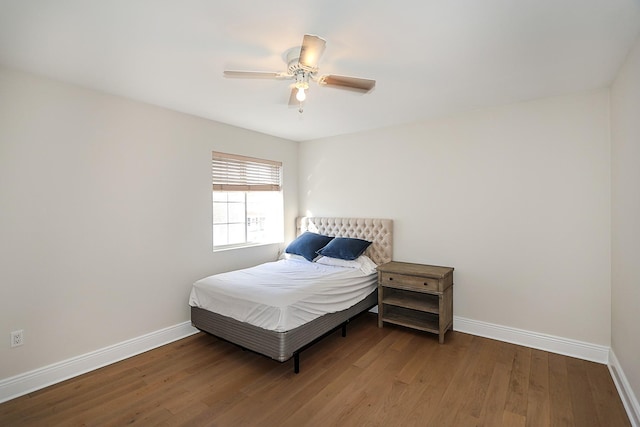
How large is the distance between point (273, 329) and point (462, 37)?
8.01ft

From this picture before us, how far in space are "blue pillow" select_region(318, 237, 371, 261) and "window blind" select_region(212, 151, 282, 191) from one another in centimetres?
127

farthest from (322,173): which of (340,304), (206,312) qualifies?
(206,312)

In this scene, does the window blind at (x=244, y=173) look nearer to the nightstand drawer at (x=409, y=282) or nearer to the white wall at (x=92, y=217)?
the white wall at (x=92, y=217)

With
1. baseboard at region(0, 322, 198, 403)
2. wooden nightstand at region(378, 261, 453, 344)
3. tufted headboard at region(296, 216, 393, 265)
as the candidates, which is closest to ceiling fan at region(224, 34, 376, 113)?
wooden nightstand at region(378, 261, 453, 344)

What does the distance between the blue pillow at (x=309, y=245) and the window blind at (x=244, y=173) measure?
895 millimetres

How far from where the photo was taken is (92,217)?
2658mm

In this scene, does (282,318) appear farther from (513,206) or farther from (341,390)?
(513,206)

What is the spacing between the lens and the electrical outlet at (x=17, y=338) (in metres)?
2.27

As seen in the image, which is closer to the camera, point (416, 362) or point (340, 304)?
point (416, 362)

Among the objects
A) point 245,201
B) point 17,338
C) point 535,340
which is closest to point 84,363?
point 17,338

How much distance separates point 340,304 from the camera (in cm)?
311

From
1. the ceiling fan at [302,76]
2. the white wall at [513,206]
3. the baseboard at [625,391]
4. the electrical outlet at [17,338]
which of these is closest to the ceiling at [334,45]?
the ceiling fan at [302,76]

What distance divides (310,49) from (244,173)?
103 inches

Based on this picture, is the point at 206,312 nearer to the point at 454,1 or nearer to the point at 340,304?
the point at 340,304
